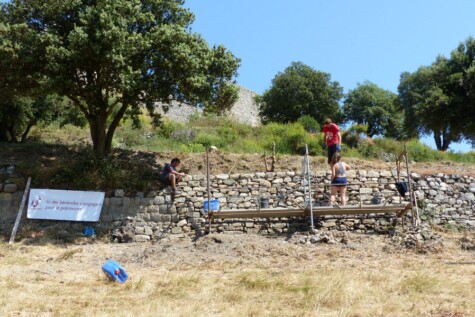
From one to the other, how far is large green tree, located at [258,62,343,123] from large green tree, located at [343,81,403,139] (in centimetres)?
565

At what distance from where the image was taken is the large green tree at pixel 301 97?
97.6 ft

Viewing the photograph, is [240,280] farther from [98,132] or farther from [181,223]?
[98,132]

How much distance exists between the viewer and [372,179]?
13.5 meters

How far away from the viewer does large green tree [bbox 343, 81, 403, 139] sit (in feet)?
119

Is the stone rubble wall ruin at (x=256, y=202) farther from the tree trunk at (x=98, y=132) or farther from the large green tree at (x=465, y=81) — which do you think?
the large green tree at (x=465, y=81)

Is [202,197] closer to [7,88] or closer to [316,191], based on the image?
[316,191]

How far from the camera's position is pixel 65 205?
12570 millimetres

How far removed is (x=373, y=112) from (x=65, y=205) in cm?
2822

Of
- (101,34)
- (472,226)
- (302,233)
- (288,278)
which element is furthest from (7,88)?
(472,226)

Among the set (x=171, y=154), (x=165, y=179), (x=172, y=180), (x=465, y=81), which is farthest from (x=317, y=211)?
(x=465, y=81)

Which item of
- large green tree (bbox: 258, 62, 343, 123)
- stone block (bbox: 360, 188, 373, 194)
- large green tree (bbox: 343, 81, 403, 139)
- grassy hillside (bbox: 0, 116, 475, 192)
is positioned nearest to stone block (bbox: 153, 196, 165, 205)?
grassy hillside (bbox: 0, 116, 475, 192)

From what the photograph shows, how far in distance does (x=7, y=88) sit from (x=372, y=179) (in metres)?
10.4

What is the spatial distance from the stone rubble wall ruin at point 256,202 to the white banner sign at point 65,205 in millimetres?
229

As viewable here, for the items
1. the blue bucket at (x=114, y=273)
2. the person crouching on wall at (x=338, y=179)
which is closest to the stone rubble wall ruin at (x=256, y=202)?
the person crouching on wall at (x=338, y=179)
